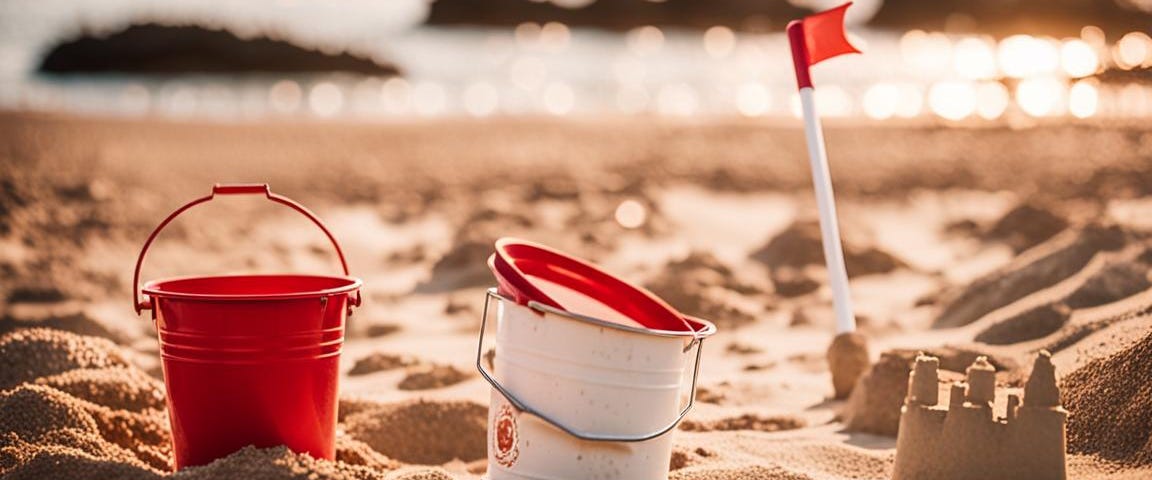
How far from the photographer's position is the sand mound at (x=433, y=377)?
4031 millimetres

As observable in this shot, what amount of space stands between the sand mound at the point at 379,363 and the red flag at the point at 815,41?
1809 mm

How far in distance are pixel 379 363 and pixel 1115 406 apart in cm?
253

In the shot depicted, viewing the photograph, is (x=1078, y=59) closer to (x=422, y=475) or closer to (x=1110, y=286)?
(x=1110, y=286)

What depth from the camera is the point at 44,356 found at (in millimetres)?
3494

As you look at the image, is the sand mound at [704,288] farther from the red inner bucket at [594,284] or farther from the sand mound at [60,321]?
the red inner bucket at [594,284]

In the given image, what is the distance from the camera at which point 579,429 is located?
250 centimetres

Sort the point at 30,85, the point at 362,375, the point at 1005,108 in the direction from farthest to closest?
the point at 30,85 < the point at 1005,108 < the point at 362,375

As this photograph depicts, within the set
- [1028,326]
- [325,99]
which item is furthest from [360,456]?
[325,99]

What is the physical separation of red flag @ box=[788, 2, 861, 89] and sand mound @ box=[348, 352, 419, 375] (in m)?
1.81

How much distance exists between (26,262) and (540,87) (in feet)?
50.5

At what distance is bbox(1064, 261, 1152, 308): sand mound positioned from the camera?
4.01 m

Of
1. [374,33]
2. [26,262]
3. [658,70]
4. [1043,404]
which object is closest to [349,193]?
[26,262]

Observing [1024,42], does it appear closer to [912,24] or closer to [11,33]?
[912,24]

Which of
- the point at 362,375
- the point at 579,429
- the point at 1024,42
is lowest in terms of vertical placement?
the point at 362,375
